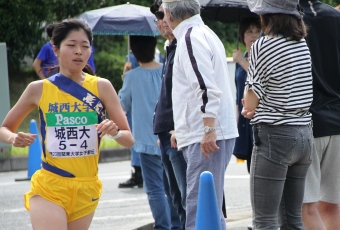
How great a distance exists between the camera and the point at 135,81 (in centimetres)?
934

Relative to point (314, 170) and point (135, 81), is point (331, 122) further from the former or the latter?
point (135, 81)

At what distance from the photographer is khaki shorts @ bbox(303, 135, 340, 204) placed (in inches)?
252

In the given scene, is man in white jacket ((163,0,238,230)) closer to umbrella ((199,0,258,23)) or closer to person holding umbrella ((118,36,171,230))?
person holding umbrella ((118,36,171,230))

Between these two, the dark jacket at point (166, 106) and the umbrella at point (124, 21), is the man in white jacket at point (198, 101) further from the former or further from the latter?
the umbrella at point (124, 21)

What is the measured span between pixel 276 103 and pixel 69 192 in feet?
4.35

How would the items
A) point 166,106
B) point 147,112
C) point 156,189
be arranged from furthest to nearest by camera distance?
point 147,112
point 156,189
point 166,106

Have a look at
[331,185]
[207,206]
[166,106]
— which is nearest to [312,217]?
[331,185]

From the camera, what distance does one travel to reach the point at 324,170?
21.5ft

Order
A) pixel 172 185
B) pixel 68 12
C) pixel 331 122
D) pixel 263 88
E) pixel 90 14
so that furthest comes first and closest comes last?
pixel 68 12 → pixel 90 14 → pixel 172 185 → pixel 331 122 → pixel 263 88

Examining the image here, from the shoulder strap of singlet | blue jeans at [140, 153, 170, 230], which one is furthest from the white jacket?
blue jeans at [140, 153, 170, 230]

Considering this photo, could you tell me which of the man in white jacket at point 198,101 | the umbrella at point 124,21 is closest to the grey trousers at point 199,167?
the man in white jacket at point 198,101

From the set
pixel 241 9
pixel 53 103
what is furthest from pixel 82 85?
pixel 241 9

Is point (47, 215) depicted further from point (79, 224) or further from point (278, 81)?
point (278, 81)

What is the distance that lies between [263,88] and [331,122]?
33.2 inches
